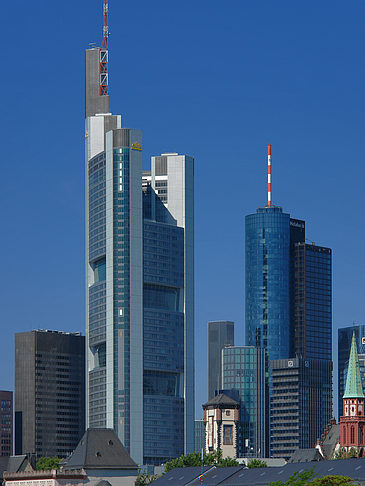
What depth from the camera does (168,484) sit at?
19312cm

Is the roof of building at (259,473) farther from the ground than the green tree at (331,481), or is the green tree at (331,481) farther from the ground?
the green tree at (331,481)

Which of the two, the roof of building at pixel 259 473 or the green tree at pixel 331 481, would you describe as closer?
the green tree at pixel 331 481

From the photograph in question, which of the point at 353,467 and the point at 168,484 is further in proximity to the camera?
the point at 168,484

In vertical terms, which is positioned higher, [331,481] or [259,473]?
[331,481]

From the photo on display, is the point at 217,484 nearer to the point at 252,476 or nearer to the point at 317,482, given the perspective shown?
the point at 252,476

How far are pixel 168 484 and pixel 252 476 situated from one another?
1778 centimetres

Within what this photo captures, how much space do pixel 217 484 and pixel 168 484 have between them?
12.4 m

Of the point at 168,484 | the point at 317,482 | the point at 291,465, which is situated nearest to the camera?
the point at 317,482

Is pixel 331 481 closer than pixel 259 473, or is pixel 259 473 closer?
pixel 331 481

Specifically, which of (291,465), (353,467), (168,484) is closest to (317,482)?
(353,467)

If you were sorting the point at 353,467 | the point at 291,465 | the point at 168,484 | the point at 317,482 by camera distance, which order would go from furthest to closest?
the point at 168,484 → the point at 291,465 → the point at 353,467 → the point at 317,482

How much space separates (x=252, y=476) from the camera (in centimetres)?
18075

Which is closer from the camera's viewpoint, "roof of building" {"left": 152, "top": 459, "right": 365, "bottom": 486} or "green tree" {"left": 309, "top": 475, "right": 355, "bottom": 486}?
"green tree" {"left": 309, "top": 475, "right": 355, "bottom": 486}

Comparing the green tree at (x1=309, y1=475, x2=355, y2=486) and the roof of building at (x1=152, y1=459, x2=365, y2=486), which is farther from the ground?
the green tree at (x1=309, y1=475, x2=355, y2=486)
